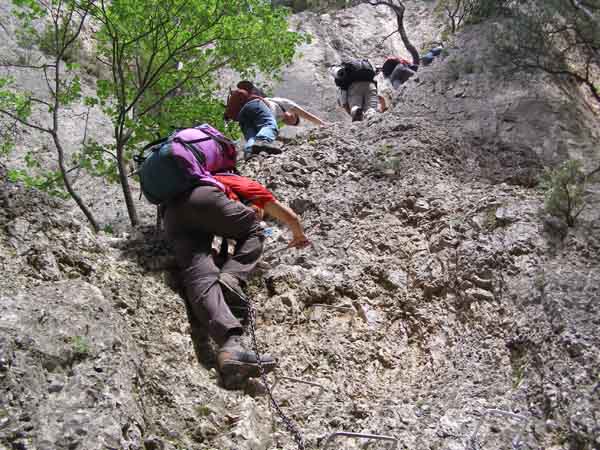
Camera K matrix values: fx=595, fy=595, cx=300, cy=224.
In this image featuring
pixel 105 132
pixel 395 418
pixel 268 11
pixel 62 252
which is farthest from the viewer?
pixel 105 132

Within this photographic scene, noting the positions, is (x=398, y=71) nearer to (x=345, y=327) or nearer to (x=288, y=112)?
(x=288, y=112)

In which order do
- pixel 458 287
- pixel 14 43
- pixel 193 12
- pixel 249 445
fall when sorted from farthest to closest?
Answer: 1. pixel 14 43
2. pixel 193 12
3. pixel 458 287
4. pixel 249 445

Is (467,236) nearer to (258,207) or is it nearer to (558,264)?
(558,264)

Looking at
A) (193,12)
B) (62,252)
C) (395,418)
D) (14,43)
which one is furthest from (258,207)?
(14,43)

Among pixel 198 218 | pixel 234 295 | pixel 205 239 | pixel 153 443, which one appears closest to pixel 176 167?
pixel 198 218

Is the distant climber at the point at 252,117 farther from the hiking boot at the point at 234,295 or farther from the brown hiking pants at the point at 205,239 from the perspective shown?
the hiking boot at the point at 234,295

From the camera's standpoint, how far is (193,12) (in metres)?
8.68

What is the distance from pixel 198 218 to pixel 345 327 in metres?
1.52

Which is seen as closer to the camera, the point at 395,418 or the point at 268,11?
the point at 395,418

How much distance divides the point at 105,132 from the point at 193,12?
7704 mm

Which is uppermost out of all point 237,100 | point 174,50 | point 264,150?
point 174,50

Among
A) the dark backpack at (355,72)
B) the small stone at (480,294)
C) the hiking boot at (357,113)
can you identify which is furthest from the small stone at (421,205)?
the dark backpack at (355,72)

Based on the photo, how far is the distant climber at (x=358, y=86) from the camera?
10719mm

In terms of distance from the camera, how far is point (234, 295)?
485 centimetres
